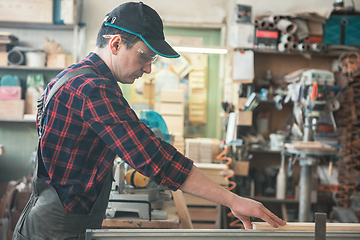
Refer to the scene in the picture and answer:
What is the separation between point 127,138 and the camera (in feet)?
2.93

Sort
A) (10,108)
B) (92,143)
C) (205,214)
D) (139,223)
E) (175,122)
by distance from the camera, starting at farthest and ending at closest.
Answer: (175,122) < (10,108) < (205,214) < (139,223) < (92,143)

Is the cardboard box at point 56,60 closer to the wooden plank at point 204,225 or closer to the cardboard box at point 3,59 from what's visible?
the cardboard box at point 3,59

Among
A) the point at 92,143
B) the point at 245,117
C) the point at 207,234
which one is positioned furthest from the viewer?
the point at 245,117

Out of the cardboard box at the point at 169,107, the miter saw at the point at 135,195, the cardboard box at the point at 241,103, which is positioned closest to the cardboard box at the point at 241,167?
the cardboard box at the point at 241,103

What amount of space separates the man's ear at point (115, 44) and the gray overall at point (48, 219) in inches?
16.5

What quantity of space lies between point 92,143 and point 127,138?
17 cm

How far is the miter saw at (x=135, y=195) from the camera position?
162 centimetres

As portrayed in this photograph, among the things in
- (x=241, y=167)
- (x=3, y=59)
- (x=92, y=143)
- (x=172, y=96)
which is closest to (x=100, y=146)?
(x=92, y=143)

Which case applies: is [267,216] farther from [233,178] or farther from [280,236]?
[233,178]

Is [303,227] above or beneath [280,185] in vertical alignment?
above

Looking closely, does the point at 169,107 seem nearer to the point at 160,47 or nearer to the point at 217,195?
the point at 160,47

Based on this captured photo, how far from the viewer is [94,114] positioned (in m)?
0.90

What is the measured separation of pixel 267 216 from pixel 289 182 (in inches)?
116

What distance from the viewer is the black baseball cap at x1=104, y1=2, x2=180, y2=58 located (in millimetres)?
1004
